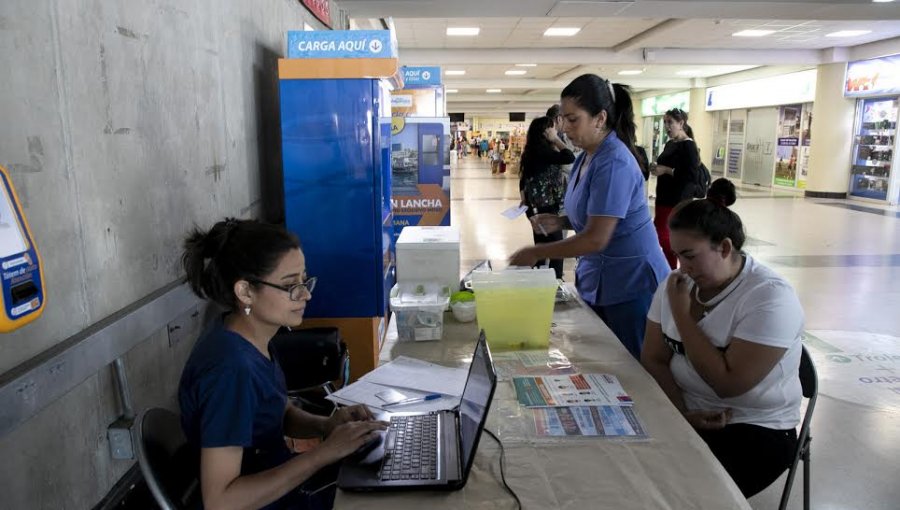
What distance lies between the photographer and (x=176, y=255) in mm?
2027

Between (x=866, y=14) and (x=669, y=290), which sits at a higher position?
(x=866, y=14)

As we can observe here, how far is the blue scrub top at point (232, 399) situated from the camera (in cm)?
122

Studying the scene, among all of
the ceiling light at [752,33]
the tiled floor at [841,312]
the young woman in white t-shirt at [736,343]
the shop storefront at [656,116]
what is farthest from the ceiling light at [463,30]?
the shop storefront at [656,116]

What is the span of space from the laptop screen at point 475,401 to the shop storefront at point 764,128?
45.8 feet

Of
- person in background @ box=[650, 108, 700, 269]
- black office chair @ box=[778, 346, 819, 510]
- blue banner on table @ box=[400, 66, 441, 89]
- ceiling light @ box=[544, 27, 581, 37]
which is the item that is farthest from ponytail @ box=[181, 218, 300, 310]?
ceiling light @ box=[544, 27, 581, 37]

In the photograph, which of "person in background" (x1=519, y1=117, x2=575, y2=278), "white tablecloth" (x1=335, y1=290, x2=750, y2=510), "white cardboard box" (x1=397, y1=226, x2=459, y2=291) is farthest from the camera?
"person in background" (x1=519, y1=117, x2=575, y2=278)

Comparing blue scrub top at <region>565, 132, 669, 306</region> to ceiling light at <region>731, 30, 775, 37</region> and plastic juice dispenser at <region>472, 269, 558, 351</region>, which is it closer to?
plastic juice dispenser at <region>472, 269, 558, 351</region>

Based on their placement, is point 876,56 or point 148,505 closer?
point 148,505

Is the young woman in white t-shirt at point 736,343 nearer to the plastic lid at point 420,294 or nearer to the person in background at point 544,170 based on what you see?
the plastic lid at point 420,294

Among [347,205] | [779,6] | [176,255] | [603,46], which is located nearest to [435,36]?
[603,46]

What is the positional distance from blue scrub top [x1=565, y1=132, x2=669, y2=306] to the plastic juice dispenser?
0.43 meters

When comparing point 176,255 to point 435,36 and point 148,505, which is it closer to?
point 148,505

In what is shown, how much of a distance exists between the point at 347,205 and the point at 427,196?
7.23ft

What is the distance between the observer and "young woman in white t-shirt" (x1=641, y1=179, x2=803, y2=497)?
1602 mm
